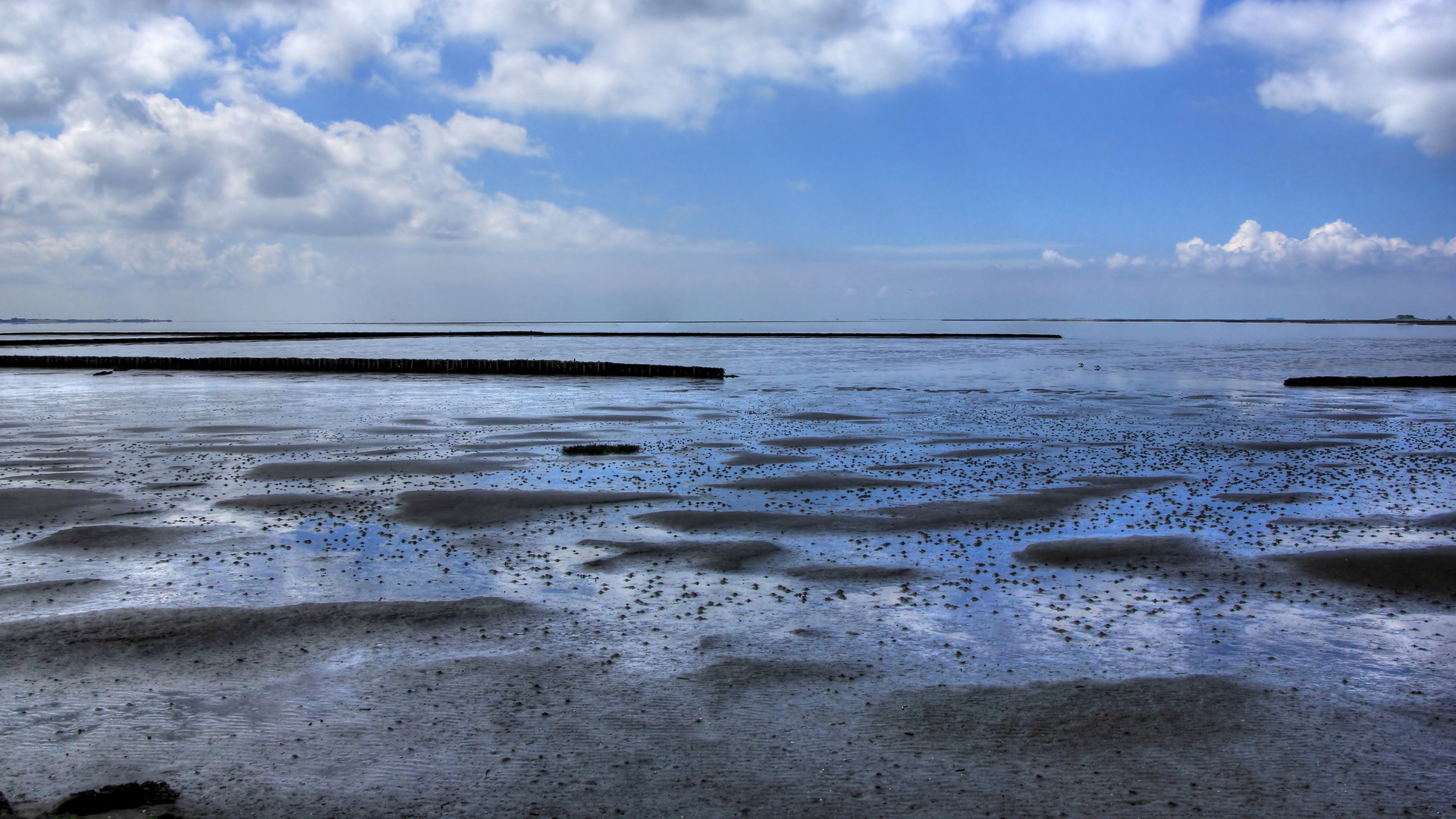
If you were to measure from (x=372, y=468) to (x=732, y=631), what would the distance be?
13799 mm

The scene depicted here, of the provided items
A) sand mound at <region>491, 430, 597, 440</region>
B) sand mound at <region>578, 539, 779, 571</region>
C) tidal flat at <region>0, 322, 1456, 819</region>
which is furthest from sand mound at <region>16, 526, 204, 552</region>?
sand mound at <region>491, 430, 597, 440</region>

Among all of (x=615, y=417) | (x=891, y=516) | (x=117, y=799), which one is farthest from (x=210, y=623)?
(x=615, y=417)

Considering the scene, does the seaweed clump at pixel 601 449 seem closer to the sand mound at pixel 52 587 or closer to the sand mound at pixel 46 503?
the sand mound at pixel 46 503

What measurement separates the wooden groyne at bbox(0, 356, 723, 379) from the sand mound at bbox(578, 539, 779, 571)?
4200cm

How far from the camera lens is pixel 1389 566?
12.8 meters

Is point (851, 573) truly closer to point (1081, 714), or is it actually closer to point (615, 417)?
point (1081, 714)

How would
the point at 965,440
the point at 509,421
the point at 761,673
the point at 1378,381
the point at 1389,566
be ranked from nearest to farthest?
1. the point at 761,673
2. the point at 1389,566
3. the point at 965,440
4. the point at 509,421
5. the point at 1378,381

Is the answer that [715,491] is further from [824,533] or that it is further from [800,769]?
[800,769]

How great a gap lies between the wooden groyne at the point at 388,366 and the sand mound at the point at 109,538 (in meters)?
42.1

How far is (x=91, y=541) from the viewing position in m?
14.1

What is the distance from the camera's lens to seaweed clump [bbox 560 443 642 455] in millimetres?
23609

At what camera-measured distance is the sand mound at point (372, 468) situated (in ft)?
66.6

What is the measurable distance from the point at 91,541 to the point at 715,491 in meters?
10.4

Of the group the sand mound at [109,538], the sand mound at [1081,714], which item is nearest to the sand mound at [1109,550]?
the sand mound at [1081,714]
